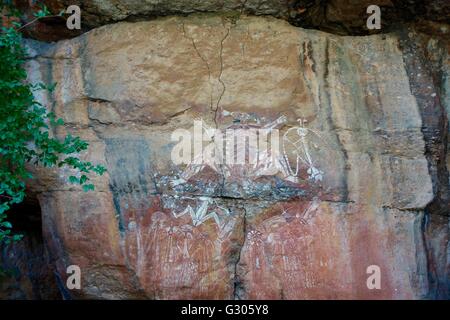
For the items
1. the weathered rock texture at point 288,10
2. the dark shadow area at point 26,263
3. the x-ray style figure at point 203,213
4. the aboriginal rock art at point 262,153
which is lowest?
the dark shadow area at point 26,263

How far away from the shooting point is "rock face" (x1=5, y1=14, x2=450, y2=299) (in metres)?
4.31

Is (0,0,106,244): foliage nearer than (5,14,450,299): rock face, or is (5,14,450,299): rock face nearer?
(0,0,106,244): foliage

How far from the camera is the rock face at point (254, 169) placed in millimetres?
4309

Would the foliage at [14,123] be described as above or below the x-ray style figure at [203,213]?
above

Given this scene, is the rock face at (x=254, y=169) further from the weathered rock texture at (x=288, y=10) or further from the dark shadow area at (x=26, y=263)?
the dark shadow area at (x=26, y=263)

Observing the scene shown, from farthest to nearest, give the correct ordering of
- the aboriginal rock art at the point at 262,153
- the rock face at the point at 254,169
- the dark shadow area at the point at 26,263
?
the dark shadow area at the point at 26,263
the aboriginal rock art at the point at 262,153
the rock face at the point at 254,169

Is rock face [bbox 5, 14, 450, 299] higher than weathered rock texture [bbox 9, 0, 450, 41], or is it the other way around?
weathered rock texture [bbox 9, 0, 450, 41]

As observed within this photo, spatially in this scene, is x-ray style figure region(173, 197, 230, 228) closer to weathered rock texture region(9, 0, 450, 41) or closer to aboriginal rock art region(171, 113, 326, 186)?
aboriginal rock art region(171, 113, 326, 186)

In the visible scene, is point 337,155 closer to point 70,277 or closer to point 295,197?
point 295,197

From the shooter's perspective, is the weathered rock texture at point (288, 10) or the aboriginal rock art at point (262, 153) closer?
the aboriginal rock art at point (262, 153)

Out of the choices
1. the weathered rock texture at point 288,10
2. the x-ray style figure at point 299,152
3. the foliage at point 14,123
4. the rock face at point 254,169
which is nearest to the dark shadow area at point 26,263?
the rock face at point 254,169

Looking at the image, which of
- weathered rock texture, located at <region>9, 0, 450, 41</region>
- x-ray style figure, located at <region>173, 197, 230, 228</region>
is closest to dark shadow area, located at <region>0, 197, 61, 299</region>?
x-ray style figure, located at <region>173, 197, 230, 228</region>

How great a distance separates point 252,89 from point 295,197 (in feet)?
2.87

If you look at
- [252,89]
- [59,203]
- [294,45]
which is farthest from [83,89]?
[294,45]
